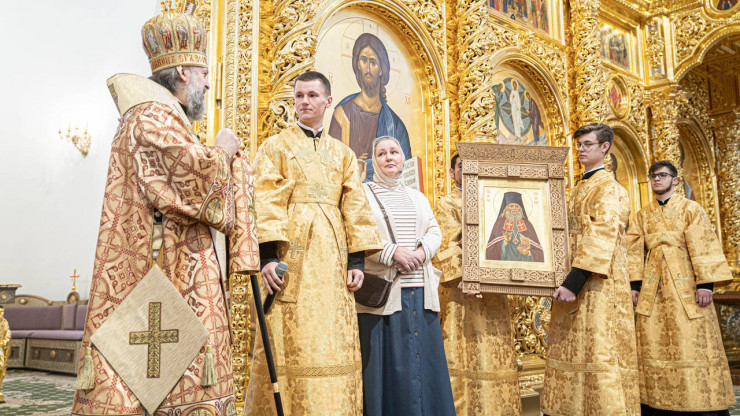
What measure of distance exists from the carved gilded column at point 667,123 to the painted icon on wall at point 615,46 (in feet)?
2.41

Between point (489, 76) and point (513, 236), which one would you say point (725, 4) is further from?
point (513, 236)

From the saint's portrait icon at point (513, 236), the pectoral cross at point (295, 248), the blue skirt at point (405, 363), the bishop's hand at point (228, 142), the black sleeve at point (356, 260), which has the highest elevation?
the bishop's hand at point (228, 142)

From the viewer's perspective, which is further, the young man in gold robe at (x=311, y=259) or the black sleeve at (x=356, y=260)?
the black sleeve at (x=356, y=260)

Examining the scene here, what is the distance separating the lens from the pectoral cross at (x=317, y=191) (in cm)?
323

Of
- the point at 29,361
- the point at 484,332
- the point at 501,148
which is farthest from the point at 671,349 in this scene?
the point at 29,361

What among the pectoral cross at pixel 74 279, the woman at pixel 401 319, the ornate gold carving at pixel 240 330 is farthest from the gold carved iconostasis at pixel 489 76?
the pectoral cross at pixel 74 279

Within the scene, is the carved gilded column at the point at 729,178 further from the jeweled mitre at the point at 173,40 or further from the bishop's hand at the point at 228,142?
the jeweled mitre at the point at 173,40

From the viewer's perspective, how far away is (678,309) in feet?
17.1

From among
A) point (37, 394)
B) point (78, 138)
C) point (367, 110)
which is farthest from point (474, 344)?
point (78, 138)

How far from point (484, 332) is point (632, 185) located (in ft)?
20.2

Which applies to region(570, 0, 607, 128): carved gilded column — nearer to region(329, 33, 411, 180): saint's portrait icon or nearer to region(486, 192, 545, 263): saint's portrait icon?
region(329, 33, 411, 180): saint's portrait icon

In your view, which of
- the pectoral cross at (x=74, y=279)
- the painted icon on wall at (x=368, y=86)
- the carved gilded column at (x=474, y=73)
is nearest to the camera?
the painted icon on wall at (x=368, y=86)

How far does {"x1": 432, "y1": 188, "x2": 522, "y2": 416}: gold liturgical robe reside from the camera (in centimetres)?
438

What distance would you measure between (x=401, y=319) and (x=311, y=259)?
73 centimetres
